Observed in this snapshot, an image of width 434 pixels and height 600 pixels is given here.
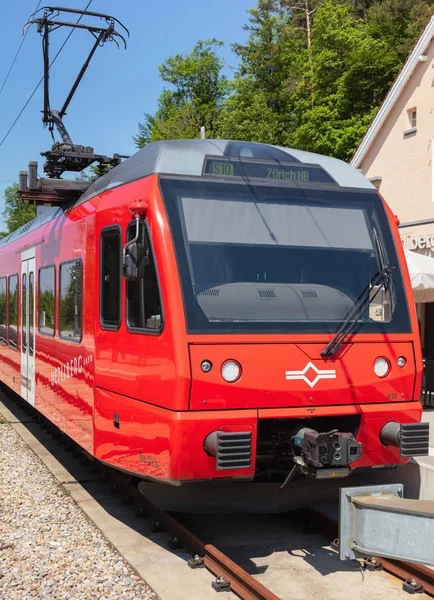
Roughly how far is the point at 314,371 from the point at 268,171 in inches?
67.1

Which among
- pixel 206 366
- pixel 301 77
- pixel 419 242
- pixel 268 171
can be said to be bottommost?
pixel 206 366

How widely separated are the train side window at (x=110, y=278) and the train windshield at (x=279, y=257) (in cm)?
87

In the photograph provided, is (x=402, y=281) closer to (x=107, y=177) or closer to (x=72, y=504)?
(x=107, y=177)

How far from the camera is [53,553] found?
19.9ft

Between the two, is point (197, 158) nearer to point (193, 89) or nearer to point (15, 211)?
point (193, 89)

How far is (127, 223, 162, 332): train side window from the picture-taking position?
18.8 feet

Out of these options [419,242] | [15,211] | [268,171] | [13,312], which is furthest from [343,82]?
[15,211]

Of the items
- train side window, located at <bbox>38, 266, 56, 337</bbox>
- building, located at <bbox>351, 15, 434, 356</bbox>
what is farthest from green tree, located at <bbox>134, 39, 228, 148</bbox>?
train side window, located at <bbox>38, 266, 56, 337</bbox>

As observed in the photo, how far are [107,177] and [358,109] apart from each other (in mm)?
32283

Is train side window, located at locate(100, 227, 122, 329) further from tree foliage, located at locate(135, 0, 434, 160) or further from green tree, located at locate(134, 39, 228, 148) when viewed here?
green tree, located at locate(134, 39, 228, 148)

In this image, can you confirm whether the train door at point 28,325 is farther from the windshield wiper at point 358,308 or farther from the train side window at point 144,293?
the windshield wiper at point 358,308

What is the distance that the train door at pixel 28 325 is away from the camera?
10445 millimetres

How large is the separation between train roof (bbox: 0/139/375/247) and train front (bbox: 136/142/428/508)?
32 millimetres

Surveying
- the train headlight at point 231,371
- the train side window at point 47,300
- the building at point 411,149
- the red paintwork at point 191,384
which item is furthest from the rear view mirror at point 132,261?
the building at point 411,149
